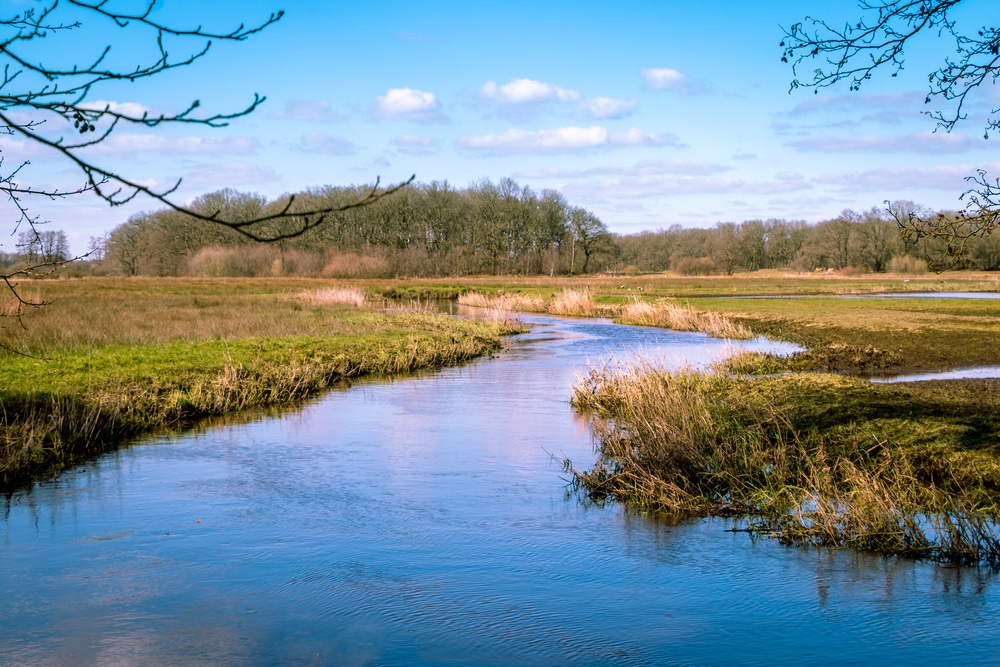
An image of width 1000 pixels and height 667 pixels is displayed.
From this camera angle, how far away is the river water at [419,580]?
635 cm

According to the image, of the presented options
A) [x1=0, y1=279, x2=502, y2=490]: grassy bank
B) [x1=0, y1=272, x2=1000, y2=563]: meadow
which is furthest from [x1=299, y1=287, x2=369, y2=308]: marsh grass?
[x1=0, y1=272, x2=1000, y2=563]: meadow

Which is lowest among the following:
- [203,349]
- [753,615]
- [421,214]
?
[753,615]

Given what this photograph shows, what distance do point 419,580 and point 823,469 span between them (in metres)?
4.14

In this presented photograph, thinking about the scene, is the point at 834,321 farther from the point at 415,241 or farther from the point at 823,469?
the point at 415,241

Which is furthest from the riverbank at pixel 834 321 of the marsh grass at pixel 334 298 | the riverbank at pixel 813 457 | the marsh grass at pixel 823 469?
the marsh grass at pixel 334 298

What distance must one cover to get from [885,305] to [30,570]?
1561 inches

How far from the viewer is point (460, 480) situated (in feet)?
35.6

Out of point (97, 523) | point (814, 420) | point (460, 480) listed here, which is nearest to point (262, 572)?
point (97, 523)

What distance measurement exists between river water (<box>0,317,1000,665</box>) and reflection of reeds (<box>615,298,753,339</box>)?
18.2 m

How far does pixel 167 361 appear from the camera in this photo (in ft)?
58.0

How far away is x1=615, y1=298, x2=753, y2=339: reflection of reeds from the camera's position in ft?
95.2

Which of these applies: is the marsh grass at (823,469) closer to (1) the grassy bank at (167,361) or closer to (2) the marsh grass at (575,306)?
(1) the grassy bank at (167,361)

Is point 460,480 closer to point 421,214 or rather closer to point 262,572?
point 262,572

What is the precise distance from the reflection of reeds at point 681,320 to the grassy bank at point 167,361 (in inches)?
272
